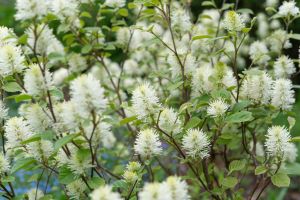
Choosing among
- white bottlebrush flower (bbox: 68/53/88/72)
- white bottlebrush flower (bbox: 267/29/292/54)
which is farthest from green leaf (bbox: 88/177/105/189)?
white bottlebrush flower (bbox: 267/29/292/54)

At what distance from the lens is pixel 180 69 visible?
2.44 meters

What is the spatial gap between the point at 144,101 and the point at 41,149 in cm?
49

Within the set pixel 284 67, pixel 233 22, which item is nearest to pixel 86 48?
pixel 233 22

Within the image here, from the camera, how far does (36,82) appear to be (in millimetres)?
1860

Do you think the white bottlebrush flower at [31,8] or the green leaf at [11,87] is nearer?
the white bottlebrush flower at [31,8]

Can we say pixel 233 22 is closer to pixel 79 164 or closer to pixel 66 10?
pixel 79 164

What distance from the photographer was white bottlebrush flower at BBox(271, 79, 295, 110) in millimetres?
2268

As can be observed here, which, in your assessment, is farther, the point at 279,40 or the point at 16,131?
the point at 279,40

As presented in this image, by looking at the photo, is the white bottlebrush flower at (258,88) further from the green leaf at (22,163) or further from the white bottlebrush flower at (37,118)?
the green leaf at (22,163)

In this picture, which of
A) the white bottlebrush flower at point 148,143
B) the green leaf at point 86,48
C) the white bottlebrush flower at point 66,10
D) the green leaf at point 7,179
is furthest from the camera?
the green leaf at point 86,48

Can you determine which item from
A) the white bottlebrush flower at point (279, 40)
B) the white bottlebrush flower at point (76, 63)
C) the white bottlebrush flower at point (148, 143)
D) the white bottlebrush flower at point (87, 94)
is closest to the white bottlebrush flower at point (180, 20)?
the white bottlebrush flower at point (279, 40)

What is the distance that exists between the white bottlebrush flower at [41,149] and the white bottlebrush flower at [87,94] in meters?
0.39

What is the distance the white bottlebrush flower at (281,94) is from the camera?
2.27 meters

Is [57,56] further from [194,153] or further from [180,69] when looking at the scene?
[194,153]
